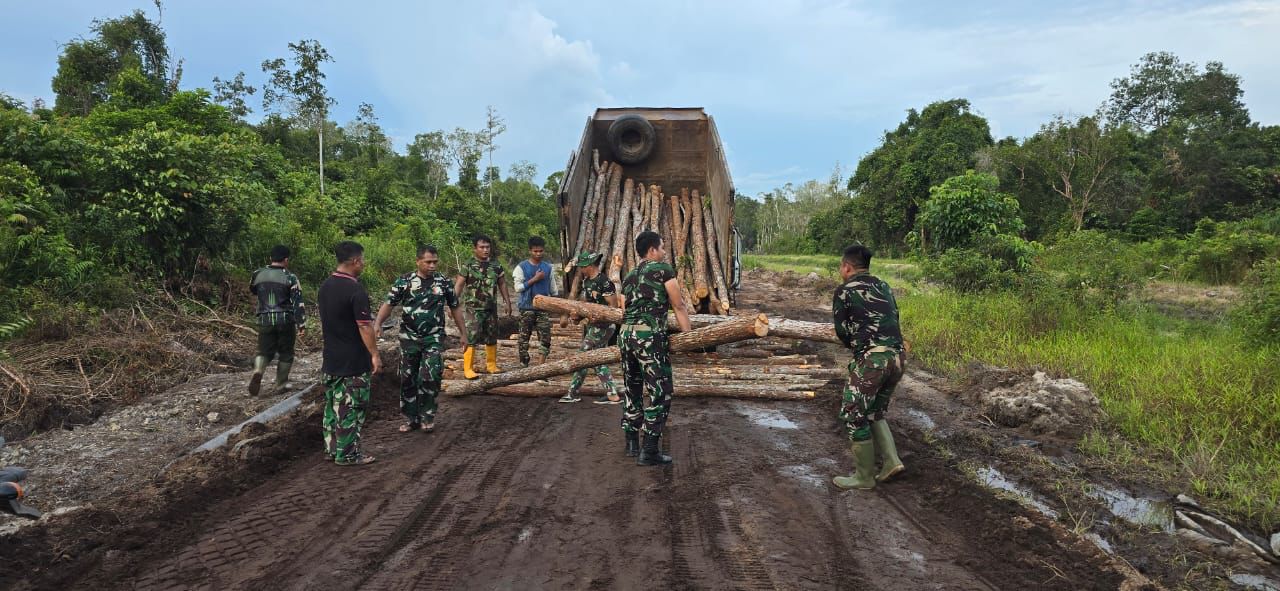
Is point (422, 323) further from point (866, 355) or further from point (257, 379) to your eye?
point (866, 355)

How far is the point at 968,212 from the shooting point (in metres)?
13.2

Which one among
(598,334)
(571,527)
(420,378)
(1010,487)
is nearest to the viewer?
(571,527)

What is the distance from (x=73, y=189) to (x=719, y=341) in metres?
9.18

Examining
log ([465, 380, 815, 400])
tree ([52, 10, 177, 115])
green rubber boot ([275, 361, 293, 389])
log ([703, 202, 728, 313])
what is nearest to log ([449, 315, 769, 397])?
log ([465, 380, 815, 400])

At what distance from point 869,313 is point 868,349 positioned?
24 cm

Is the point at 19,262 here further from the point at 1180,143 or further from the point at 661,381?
the point at 1180,143

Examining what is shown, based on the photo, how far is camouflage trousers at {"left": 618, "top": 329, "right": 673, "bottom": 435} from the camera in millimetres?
4879

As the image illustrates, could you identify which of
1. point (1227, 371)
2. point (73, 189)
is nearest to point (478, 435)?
Result: point (1227, 371)

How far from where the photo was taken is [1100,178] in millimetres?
26891

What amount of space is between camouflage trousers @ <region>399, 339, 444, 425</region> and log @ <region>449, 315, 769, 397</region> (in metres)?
1.04

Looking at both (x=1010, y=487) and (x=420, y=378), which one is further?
(x=420, y=378)

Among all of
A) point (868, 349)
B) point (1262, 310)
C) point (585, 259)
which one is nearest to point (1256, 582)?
point (868, 349)

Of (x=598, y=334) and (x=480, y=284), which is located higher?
(x=480, y=284)

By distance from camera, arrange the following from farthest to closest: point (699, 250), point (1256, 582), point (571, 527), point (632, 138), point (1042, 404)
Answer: point (632, 138)
point (699, 250)
point (1042, 404)
point (571, 527)
point (1256, 582)
